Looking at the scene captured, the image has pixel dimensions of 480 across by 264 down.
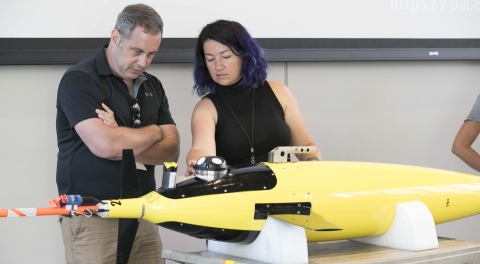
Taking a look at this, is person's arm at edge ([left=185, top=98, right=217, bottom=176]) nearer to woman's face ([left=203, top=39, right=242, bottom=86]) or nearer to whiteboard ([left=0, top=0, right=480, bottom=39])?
woman's face ([left=203, top=39, right=242, bottom=86])

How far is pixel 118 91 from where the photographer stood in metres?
2.47

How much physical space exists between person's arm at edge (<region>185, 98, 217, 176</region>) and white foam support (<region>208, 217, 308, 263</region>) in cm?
50

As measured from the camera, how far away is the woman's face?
2.58 metres

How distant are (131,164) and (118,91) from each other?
695 mm

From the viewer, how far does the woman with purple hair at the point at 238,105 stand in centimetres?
252

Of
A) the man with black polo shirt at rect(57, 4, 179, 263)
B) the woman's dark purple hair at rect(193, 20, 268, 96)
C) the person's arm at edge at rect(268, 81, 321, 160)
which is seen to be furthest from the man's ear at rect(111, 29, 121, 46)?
the person's arm at edge at rect(268, 81, 321, 160)

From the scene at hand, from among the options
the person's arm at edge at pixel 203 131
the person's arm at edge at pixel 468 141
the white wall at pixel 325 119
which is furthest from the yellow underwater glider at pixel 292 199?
the white wall at pixel 325 119

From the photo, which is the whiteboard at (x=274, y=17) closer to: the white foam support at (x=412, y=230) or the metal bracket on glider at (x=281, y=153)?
the metal bracket on glider at (x=281, y=153)

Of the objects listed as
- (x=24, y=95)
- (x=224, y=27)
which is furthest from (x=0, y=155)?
(x=224, y=27)

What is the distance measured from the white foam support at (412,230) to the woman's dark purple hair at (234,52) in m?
0.85

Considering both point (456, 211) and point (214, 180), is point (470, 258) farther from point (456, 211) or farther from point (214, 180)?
point (214, 180)

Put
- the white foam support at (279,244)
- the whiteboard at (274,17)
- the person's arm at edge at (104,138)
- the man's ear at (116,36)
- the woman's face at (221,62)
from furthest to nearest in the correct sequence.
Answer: the whiteboard at (274,17) → the woman's face at (221,62) → the man's ear at (116,36) → the person's arm at edge at (104,138) → the white foam support at (279,244)

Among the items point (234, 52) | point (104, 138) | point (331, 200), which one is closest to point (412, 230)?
point (331, 200)

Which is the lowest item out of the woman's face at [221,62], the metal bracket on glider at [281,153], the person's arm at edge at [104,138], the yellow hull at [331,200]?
the yellow hull at [331,200]
